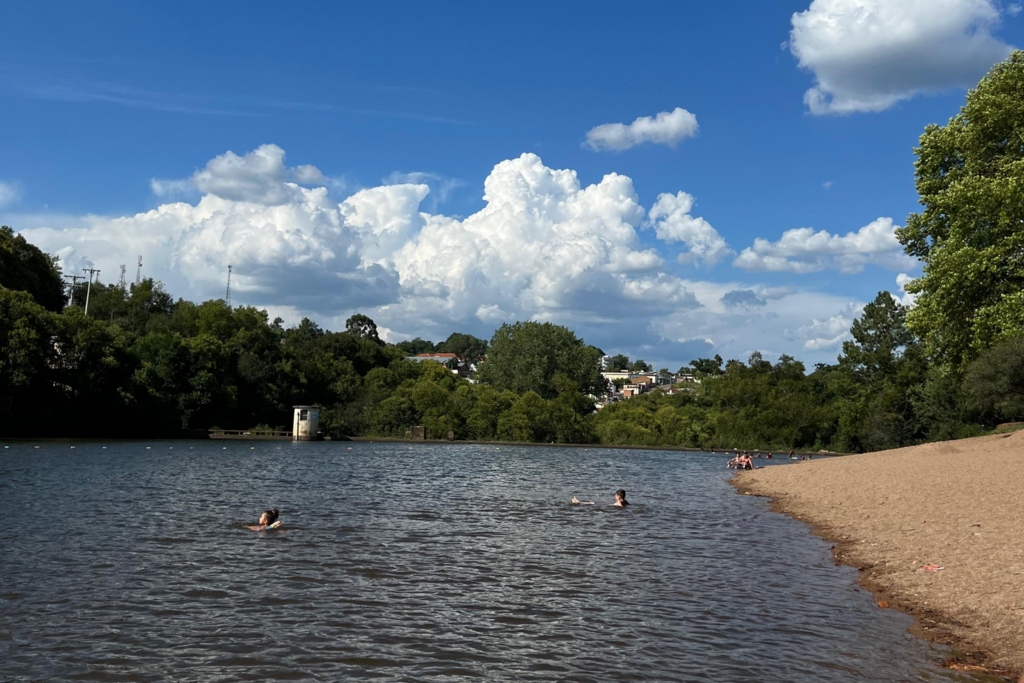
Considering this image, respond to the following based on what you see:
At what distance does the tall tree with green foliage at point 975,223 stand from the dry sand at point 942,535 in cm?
597

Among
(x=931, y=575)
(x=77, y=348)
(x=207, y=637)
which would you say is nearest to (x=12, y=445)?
(x=77, y=348)

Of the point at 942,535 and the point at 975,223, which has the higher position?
the point at 975,223

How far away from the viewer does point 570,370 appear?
121 meters

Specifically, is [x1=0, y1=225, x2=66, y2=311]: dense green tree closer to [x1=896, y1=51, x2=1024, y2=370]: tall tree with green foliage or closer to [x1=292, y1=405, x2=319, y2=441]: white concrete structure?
[x1=292, y1=405, x2=319, y2=441]: white concrete structure

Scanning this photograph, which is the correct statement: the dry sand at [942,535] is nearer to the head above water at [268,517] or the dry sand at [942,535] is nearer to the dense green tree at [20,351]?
the head above water at [268,517]

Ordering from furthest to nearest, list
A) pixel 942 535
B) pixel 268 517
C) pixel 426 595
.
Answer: pixel 268 517 < pixel 942 535 < pixel 426 595

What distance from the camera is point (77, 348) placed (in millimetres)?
75062

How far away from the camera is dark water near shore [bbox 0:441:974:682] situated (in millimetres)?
11023

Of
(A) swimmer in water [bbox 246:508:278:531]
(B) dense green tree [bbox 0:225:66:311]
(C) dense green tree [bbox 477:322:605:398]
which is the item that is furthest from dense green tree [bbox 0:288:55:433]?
(C) dense green tree [bbox 477:322:605:398]

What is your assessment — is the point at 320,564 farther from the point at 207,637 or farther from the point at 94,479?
the point at 94,479

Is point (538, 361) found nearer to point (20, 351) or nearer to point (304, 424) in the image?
point (304, 424)

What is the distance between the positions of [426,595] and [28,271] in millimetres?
93323

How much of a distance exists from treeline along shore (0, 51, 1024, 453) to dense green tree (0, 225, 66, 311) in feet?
0.86

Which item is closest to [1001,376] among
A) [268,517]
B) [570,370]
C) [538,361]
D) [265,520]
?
[268,517]
